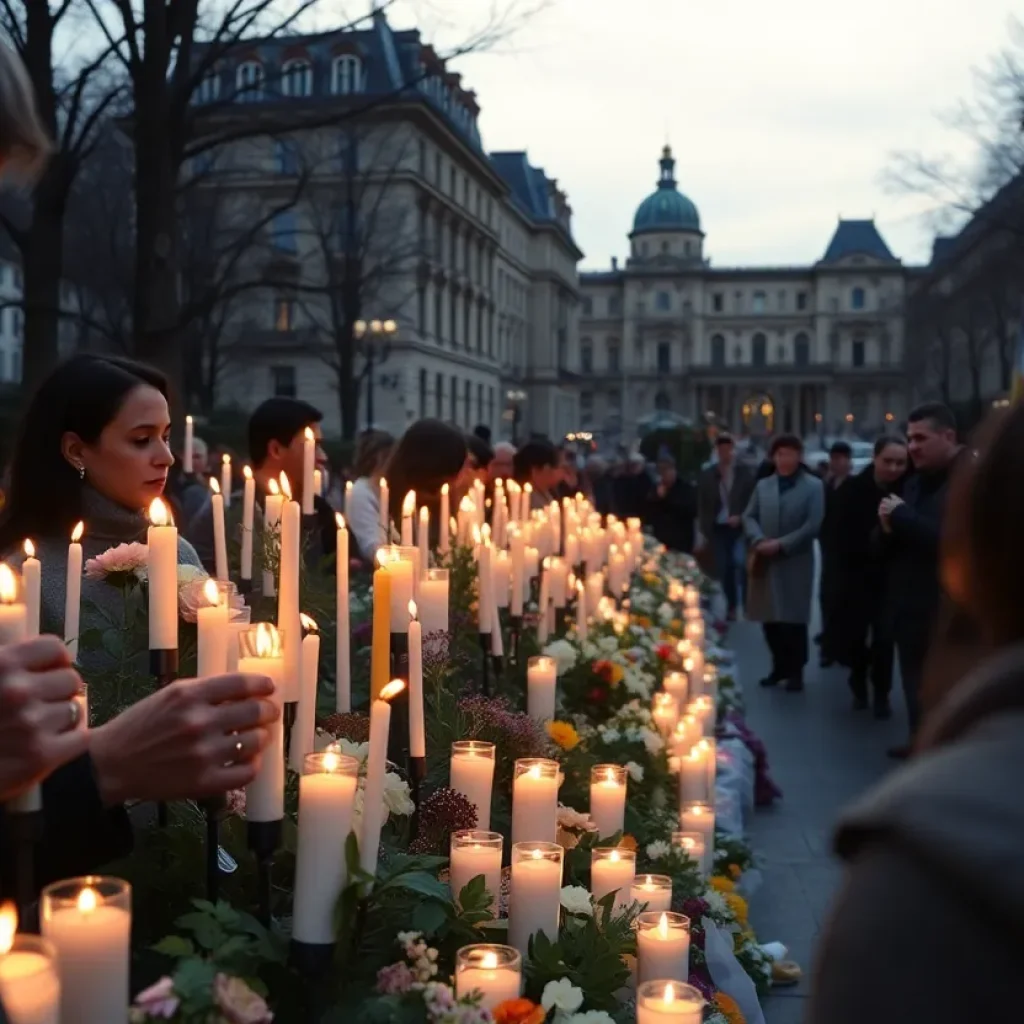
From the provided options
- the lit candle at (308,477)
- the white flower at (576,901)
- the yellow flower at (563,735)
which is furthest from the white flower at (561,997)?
the lit candle at (308,477)

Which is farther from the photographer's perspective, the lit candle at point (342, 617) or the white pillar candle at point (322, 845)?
the lit candle at point (342, 617)

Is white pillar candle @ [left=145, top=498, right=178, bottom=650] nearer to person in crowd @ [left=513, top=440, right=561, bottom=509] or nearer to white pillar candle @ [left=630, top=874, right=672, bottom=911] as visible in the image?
white pillar candle @ [left=630, top=874, right=672, bottom=911]

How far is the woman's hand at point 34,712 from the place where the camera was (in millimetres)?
1544

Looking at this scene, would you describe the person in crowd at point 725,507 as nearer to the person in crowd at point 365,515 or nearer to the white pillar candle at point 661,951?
the person in crowd at point 365,515

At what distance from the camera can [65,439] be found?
133 inches

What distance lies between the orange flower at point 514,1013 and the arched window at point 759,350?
402 feet

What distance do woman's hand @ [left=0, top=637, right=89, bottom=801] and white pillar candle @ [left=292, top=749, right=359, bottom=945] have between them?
1.11 ft

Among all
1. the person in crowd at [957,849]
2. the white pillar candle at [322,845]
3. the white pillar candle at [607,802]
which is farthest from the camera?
the white pillar candle at [607,802]

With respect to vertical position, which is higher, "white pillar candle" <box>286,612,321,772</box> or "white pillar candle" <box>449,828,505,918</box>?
"white pillar candle" <box>286,612,321,772</box>

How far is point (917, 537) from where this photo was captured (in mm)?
7652

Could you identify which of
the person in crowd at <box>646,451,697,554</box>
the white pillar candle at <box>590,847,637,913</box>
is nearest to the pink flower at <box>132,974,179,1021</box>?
the white pillar candle at <box>590,847,637,913</box>

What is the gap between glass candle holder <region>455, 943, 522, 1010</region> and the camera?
1.93m

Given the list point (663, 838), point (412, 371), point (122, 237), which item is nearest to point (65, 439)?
point (663, 838)

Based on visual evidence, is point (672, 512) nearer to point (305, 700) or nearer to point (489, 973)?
point (305, 700)
